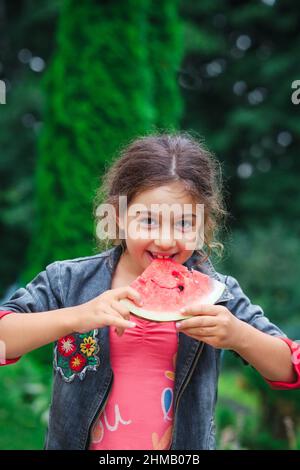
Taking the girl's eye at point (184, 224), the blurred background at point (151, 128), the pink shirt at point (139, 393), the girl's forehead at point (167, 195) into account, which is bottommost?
the pink shirt at point (139, 393)

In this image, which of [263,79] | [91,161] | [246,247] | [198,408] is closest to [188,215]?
[198,408]

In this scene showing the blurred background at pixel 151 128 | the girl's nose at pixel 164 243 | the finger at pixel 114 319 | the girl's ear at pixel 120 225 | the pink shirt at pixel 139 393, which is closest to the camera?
the finger at pixel 114 319

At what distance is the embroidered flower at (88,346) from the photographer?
2.12 meters

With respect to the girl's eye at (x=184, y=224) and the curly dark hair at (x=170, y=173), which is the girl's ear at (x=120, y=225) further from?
the girl's eye at (x=184, y=224)

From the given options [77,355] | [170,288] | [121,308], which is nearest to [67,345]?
[77,355]

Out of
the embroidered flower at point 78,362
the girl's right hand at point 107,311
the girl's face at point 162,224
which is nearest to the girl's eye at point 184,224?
the girl's face at point 162,224

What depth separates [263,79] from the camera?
49.4 ft

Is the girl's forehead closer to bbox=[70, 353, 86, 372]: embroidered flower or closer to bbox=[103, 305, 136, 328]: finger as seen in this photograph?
bbox=[103, 305, 136, 328]: finger

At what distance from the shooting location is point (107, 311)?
172 cm

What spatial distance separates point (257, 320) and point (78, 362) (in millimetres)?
655

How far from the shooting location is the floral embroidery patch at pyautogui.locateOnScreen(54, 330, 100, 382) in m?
2.12

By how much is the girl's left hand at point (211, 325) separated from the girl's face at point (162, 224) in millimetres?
268

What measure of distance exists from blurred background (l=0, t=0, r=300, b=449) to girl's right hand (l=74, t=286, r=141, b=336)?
0.91m

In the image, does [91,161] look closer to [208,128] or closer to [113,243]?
[113,243]
